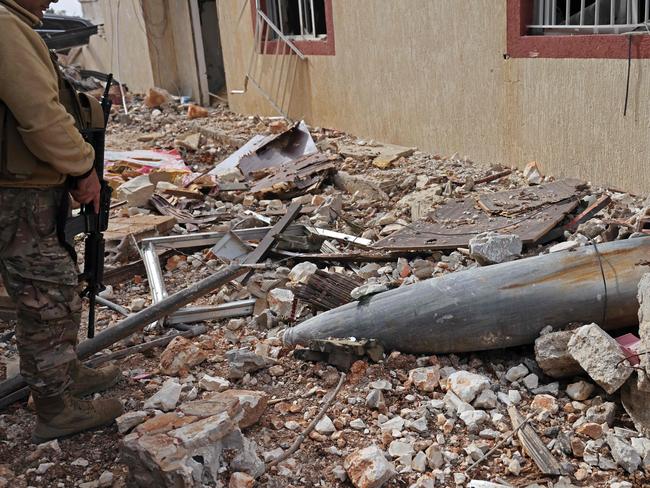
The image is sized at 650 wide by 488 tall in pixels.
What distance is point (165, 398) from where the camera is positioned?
3115 millimetres

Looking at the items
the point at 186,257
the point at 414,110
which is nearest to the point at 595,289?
the point at 186,257

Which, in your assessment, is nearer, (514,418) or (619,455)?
(619,455)

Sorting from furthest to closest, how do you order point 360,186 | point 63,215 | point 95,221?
point 360,186, point 95,221, point 63,215

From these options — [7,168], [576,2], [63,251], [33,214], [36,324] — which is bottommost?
[36,324]

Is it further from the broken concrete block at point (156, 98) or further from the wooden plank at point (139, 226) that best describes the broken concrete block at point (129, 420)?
the broken concrete block at point (156, 98)

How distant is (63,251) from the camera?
9.11 ft

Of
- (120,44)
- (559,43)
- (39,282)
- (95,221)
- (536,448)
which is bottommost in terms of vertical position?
(536,448)

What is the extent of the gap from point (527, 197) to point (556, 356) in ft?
6.94

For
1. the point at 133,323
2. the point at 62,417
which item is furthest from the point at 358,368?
the point at 62,417

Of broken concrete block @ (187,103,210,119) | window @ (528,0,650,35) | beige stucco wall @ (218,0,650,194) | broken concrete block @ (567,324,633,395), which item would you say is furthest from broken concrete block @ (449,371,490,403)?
broken concrete block @ (187,103,210,119)

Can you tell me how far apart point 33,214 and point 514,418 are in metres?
2.05

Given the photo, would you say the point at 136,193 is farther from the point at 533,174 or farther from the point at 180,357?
the point at 533,174

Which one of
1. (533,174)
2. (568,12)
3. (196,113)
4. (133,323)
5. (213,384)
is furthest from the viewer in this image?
(196,113)

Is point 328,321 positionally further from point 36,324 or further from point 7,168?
point 7,168
